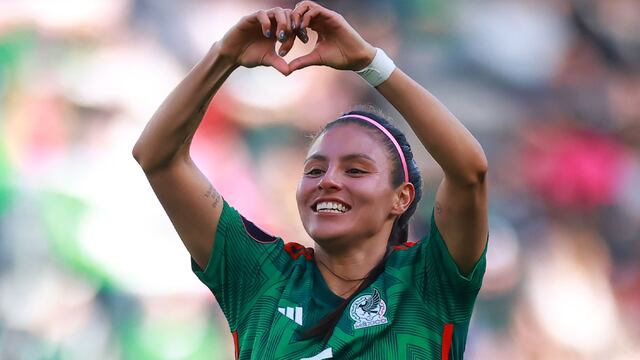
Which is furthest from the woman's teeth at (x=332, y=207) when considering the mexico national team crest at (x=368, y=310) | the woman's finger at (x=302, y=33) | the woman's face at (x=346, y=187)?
the woman's finger at (x=302, y=33)

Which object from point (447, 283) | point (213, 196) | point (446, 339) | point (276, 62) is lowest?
point (213, 196)

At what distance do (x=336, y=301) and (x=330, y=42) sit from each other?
0.62 metres

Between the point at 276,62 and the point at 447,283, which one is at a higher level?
the point at 276,62

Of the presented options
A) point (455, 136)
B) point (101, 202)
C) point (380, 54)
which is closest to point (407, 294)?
point (455, 136)

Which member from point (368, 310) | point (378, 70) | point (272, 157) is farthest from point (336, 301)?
point (272, 157)

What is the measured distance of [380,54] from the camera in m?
2.16

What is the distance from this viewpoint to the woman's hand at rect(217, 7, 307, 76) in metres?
2.06

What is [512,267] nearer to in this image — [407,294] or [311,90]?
[311,90]

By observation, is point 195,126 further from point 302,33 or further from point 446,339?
point 446,339

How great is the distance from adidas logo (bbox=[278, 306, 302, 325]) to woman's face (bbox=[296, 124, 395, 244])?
7.3 inches

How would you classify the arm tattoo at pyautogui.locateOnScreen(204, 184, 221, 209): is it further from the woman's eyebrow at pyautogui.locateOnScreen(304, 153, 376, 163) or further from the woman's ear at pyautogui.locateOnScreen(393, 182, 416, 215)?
the woman's ear at pyautogui.locateOnScreen(393, 182, 416, 215)

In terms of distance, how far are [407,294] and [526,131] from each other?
11.9 ft

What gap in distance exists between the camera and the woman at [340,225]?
2131 millimetres

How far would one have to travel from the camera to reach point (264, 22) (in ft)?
6.79
